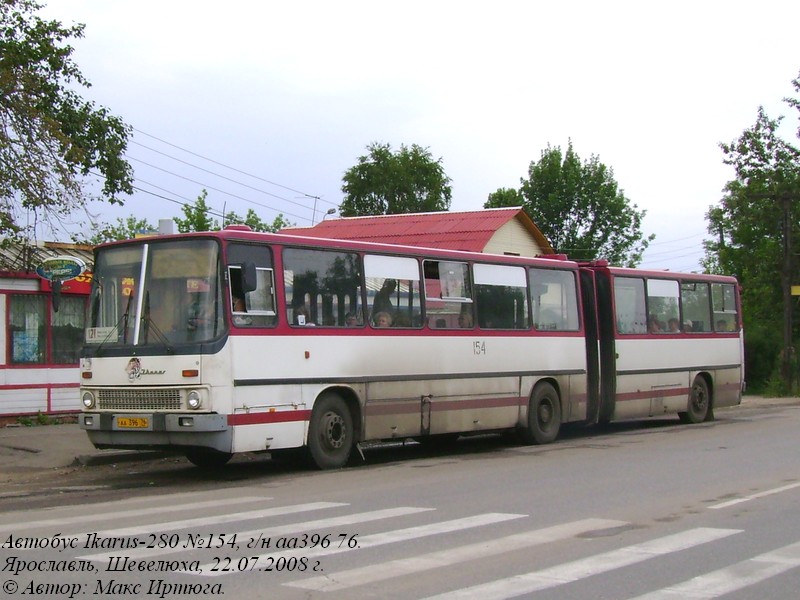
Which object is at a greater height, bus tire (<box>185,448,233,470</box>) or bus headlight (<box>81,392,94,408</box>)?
bus headlight (<box>81,392,94,408</box>)

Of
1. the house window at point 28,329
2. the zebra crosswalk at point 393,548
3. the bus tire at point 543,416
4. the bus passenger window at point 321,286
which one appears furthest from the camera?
the house window at point 28,329

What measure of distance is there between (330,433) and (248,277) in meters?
2.68

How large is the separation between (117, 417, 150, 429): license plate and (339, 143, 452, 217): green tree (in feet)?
188

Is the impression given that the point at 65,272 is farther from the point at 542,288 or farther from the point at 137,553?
the point at 137,553

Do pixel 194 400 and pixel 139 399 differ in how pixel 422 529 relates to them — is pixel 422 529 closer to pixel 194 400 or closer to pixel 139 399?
pixel 194 400

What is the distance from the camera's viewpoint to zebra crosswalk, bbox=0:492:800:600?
7.17 meters

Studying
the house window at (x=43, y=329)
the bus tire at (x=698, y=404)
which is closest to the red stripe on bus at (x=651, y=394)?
the bus tire at (x=698, y=404)

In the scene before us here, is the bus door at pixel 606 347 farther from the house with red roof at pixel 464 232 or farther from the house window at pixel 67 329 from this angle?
the house with red roof at pixel 464 232

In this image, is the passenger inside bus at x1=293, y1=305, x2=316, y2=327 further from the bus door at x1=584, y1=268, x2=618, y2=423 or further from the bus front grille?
the bus door at x1=584, y1=268, x2=618, y2=423

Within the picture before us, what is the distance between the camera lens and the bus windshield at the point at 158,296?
13.1 meters

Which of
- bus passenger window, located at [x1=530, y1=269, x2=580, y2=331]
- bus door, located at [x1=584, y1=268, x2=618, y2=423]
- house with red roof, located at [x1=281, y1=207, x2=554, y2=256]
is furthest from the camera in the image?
house with red roof, located at [x1=281, y1=207, x2=554, y2=256]

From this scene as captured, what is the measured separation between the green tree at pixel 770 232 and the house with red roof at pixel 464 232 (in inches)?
322

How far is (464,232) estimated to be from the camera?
41875 mm

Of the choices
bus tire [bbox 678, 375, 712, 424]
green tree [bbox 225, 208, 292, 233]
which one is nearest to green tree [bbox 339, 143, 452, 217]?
green tree [bbox 225, 208, 292, 233]
